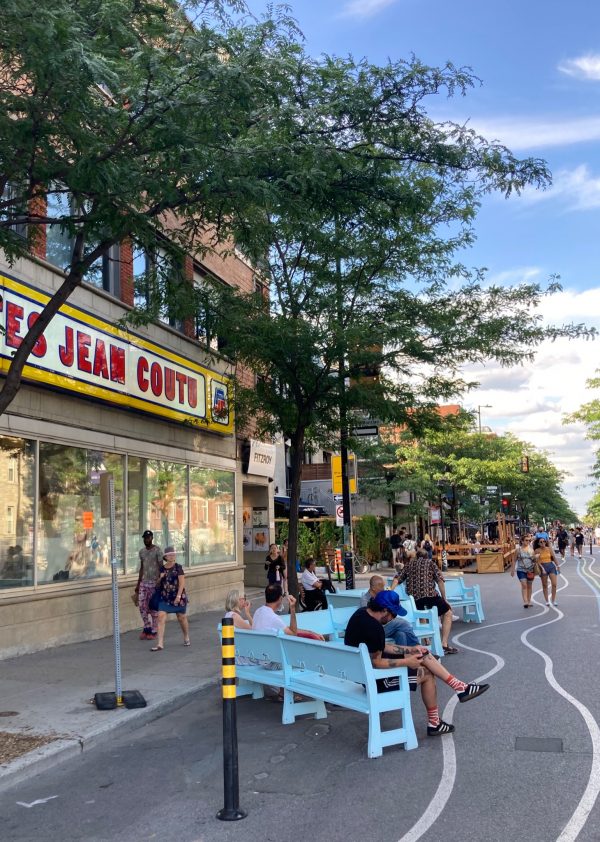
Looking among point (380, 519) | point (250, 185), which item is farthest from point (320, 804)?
point (380, 519)

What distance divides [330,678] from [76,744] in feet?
7.90

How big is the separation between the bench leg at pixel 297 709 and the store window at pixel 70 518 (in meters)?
5.82

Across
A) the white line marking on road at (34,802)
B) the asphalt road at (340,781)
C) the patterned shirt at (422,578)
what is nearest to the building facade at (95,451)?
the asphalt road at (340,781)

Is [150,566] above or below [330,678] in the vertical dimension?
above

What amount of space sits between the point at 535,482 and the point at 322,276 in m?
47.5

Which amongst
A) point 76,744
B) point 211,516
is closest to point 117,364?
point 211,516

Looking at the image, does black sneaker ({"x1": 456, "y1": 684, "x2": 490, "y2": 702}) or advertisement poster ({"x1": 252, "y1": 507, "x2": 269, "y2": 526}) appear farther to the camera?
advertisement poster ({"x1": 252, "y1": 507, "x2": 269, "y2": 526})

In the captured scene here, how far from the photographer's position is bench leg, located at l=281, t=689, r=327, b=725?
24.8 feet

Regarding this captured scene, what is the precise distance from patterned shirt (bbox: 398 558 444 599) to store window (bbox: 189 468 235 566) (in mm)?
7415

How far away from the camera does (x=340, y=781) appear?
5656 mm

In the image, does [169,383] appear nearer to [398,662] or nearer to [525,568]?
[525,568]

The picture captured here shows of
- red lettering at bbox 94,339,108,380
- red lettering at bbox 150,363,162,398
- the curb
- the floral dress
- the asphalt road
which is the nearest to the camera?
the asphalt road

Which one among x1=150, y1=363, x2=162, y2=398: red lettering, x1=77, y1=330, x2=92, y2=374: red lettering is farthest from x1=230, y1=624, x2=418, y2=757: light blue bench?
x1=150, y1=363, x2=162, y2=398: red lettering

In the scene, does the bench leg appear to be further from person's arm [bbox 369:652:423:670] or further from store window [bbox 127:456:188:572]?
store window [bbox 127:456:188:572]
